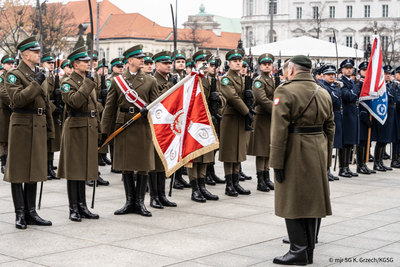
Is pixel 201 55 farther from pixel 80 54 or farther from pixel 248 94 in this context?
pixel 80 54

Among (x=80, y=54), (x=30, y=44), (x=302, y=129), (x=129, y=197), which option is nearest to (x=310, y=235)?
(x=302, y=129)

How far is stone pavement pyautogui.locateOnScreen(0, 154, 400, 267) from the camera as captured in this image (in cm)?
602

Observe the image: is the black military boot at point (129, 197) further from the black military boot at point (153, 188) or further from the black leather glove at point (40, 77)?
the black leather glove at point (40, 77)

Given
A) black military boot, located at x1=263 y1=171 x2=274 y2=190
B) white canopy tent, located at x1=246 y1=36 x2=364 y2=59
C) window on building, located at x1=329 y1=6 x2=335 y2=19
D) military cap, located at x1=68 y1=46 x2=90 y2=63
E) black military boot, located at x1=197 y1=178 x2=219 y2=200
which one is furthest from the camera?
window on building, located at x1=329 y1=6 x2=335 y2=19

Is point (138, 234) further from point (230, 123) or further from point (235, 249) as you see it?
point (230, 123)

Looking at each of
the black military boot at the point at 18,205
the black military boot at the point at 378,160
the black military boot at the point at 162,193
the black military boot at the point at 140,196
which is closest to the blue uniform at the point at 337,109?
the black military boot at the point at 378,160

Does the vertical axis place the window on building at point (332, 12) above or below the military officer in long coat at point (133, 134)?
above

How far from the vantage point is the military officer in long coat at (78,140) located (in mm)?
7848

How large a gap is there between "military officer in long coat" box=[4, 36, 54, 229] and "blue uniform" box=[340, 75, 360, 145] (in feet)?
23.4

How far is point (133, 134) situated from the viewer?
8.19 m

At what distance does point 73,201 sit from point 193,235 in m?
1.85

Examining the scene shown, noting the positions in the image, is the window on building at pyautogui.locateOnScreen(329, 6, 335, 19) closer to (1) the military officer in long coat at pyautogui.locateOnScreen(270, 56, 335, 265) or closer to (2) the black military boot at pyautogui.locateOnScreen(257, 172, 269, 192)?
(2) the black military boot at pyautogui.locateOnScreen(257, 172, 269, 192)

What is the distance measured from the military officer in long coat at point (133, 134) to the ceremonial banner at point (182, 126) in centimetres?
19

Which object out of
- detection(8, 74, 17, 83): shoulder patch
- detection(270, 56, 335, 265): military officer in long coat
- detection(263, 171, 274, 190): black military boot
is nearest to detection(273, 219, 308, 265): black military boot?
detection(270, 56, 335, 265): military officer in long coat
